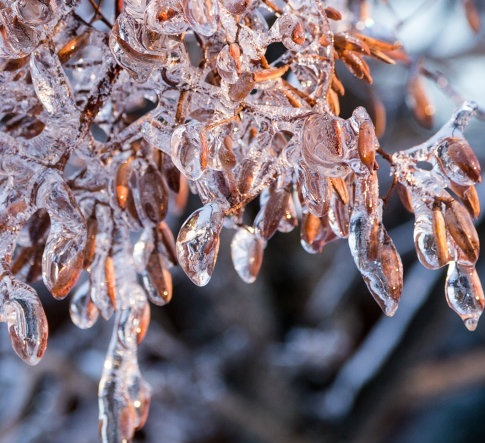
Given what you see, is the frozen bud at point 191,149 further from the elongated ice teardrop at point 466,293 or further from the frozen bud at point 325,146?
the elongated ice teardrop at point 466,293

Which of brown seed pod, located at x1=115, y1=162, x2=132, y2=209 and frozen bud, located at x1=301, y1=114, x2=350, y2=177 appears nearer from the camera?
frozen bud, located at x1=301, y1=114, x2=350, y2=177

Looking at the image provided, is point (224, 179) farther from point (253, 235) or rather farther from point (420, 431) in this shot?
point (420, 431)

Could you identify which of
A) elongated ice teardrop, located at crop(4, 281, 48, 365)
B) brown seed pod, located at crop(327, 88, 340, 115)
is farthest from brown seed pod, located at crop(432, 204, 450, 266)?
elongated ice teardrop, located at crop(4, 281, 48, 365)

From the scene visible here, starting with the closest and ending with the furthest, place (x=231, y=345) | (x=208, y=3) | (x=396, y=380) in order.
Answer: (x=208, y=3), (x=396, y=380), (x=231, y=345)

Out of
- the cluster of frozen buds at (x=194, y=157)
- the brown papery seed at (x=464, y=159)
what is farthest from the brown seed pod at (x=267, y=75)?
the brown papery seed at (x=464, y=159)

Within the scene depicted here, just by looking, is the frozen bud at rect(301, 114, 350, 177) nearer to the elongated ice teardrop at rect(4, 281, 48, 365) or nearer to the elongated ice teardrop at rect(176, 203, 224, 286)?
the elongated ice teardrop at rect(176, 203, 224, 286)

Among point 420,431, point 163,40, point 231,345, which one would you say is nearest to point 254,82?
point 163,40
